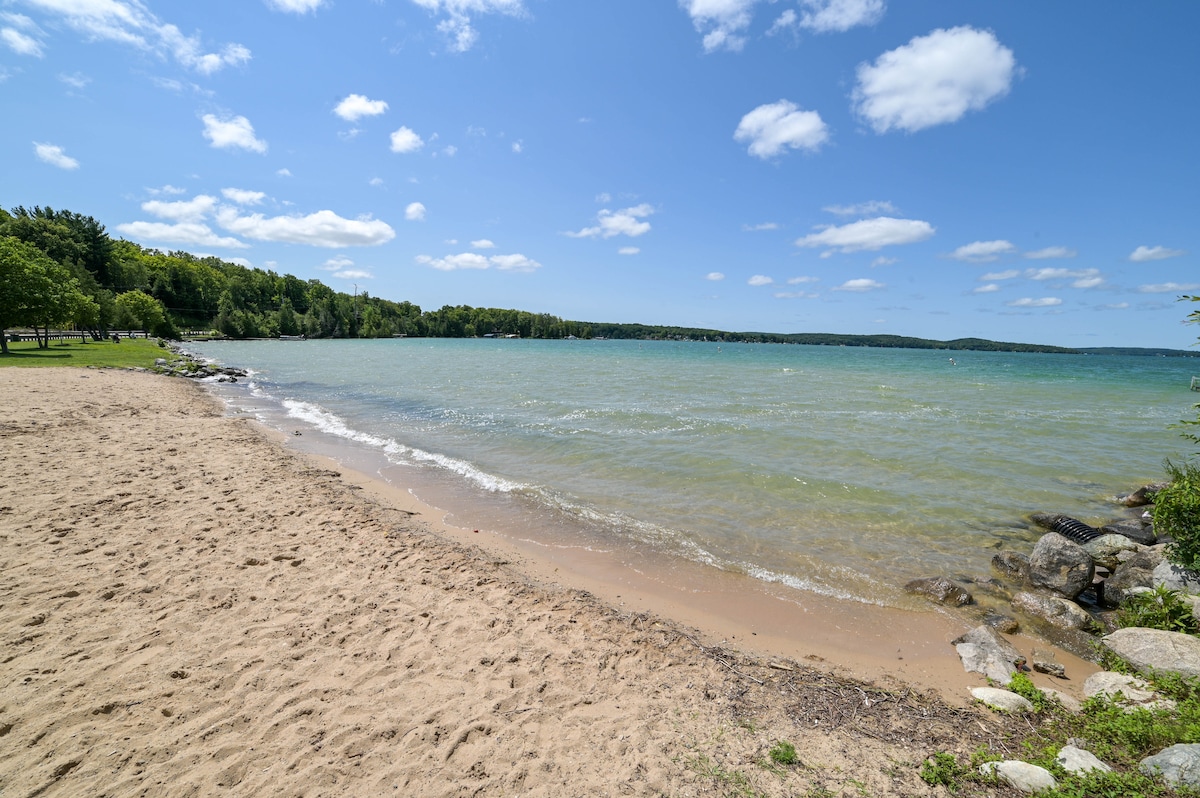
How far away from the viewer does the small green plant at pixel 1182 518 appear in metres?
6.38

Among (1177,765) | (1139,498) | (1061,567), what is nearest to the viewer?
(1177,765)

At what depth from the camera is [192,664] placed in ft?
15.9

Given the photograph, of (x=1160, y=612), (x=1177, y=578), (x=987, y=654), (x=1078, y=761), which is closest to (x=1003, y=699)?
(x=987, y=654)

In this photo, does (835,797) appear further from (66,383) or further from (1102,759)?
(66,383)

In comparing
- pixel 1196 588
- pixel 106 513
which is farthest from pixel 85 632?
pixel 1196 588

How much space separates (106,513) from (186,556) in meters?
2.75

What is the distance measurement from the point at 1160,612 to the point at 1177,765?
397cm

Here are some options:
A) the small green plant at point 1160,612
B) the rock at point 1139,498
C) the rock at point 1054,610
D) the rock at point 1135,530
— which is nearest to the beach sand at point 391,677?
the rock at point 1054,610

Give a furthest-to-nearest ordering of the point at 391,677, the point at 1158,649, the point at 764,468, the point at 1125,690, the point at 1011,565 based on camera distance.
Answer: the point at 764,468
the point at 1011,565
the point at 1158,649
the point at 1125,690
the point at 391,677

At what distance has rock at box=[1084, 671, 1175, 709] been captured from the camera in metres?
4.67

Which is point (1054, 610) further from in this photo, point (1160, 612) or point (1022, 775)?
point (1022, 775)

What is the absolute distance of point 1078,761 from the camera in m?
3.84

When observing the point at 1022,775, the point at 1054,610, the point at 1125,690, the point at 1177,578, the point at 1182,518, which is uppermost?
the point at 1182,518

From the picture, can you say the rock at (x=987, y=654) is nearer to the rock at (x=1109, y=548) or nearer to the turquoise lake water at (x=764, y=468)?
the turquoise lake water at (x=764, y=468)
